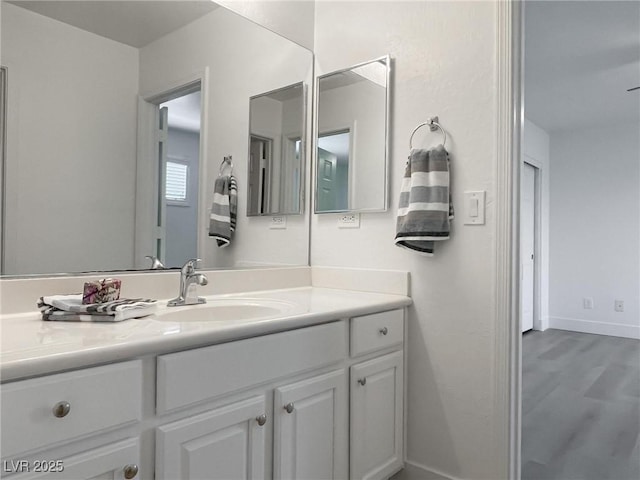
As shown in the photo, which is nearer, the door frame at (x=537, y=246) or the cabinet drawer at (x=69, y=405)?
the cabinet drawer at (x=69, y=405)

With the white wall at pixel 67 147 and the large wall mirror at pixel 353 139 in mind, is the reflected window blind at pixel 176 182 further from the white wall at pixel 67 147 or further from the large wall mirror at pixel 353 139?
the large wall mirror at pixel 353 139

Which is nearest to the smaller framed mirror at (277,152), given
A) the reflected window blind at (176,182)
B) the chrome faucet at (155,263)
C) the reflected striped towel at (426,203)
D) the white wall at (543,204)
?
the reflected window blind at (176,182)

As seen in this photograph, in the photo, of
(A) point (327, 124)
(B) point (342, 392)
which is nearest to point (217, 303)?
(B) point (342, 392)

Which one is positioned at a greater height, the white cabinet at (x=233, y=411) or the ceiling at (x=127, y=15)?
the ceiling at (x=127, y=15)

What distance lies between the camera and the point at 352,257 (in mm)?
2018

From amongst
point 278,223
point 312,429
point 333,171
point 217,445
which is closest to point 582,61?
point 333,171

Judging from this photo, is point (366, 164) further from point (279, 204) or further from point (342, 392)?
point (342, 392)

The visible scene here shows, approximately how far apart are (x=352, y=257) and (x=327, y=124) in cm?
66

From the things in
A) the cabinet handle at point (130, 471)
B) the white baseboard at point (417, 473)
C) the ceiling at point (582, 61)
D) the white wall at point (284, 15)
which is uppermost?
the ceiling at point (582, 61)

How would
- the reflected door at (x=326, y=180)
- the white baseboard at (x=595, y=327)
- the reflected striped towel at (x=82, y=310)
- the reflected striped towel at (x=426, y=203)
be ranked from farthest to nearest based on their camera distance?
the white baseboard at (x=595, y=327), the reflected door at (x=326, y=180), the reflected striped towel at (x=426, y=203), the reflected striped towel at (x=82, y=310)

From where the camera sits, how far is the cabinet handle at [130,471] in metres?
0.95

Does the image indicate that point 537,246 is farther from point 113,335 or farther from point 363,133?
point 113,335

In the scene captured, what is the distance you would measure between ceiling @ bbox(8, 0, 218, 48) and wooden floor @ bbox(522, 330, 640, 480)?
92.9 inches

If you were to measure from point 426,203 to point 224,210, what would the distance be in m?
0.85
